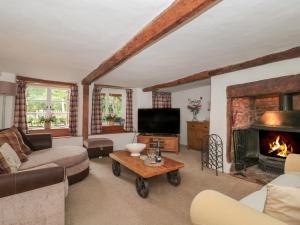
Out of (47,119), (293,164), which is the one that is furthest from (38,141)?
(293,164)

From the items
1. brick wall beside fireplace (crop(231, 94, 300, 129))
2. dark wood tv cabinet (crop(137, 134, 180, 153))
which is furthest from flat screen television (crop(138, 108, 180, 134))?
brick wall beside fireplace (crop(231, 94, 300, 129))

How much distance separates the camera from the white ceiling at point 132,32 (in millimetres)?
1563

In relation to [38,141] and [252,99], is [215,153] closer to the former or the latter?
[252,99]

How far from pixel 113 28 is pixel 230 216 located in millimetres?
2002

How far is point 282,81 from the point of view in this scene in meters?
2.68

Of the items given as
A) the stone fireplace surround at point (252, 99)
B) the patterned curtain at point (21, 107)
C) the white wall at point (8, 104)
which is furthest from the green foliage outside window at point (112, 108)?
the stone fireplace surround at point (252, 99)

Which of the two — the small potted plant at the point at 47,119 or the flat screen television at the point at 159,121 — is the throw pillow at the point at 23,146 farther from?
the flat screen television at the point at 159,121

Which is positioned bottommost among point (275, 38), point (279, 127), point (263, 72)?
point (279, 127)

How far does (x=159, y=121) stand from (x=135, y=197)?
3.20m

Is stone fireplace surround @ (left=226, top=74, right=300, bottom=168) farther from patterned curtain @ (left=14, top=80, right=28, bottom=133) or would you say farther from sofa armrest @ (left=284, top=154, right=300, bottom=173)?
patterned curtain @ (left=14, top=80, right=28, bottom=133)

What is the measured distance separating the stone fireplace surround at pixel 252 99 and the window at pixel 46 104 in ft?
14.1

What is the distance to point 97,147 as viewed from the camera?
4449 millimetres

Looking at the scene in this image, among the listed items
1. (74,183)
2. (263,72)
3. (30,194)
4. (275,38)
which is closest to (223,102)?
(263,72)

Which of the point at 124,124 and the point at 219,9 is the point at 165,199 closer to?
the point at 219,9
